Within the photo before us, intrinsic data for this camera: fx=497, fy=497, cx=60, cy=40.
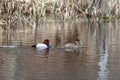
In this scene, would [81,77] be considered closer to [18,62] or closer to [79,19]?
[18,62]

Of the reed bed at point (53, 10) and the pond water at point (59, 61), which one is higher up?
the reed bed at point (53, 10)

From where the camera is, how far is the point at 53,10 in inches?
1690

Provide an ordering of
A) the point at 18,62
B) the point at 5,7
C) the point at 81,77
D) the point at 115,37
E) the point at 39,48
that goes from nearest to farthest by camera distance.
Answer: the point at 81,77 → the point at 18,62 → the point at 39,48 → the point at 115,37 → the point at 5,7

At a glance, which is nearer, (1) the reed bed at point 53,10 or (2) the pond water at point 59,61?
(2) the pond water at point 59,61

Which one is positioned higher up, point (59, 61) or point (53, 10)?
point (53, 10)

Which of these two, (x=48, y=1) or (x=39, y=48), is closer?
(x=39, y=48)

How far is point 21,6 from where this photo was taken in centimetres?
3653

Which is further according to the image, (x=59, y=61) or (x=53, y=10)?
(x=53, y=10)

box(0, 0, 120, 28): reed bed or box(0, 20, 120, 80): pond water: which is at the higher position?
box(0, 0, 120, 28): reed bed

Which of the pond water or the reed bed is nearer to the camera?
the pond water

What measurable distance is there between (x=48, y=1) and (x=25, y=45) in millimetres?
21247

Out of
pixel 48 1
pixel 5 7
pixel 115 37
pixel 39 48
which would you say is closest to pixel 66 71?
pixel 39 48

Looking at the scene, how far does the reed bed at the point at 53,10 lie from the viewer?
112ft

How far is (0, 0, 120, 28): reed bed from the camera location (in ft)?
112
